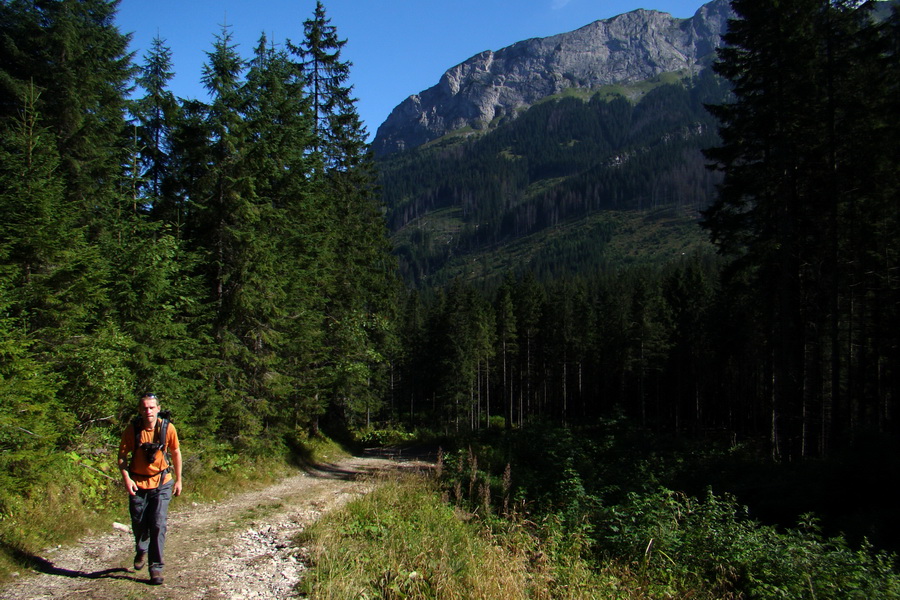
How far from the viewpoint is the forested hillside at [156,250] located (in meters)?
7.99

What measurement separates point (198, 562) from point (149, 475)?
1629mm

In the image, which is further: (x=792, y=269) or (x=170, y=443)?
(x=792, y=269)

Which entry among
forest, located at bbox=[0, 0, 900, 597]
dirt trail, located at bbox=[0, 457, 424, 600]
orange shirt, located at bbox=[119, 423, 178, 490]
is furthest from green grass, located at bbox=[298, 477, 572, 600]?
orange shirt, located at bbox=[119, 423, 178, 490]

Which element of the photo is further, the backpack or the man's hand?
the backpack

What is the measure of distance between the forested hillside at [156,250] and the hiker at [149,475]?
2.02 metres

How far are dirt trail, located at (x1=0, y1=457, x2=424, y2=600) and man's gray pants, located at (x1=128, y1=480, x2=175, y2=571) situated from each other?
339mm

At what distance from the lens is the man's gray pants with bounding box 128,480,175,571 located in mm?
5191

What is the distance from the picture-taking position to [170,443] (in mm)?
5449

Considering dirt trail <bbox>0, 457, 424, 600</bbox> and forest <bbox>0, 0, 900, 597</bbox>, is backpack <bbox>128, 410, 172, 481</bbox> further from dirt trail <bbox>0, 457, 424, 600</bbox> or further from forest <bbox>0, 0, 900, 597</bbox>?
forest <bbox>0, 0, 900, 597</bbox>

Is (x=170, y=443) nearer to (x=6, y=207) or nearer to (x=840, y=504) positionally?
(x=6, y=207)

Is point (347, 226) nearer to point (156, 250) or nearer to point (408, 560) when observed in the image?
point (156, 250)

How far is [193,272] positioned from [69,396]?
16.5 feet

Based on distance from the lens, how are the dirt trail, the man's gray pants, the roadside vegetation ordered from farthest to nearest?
the man's gray pants < the roadside vegetation < the dirt trail

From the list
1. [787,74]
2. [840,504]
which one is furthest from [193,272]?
[787,74]
